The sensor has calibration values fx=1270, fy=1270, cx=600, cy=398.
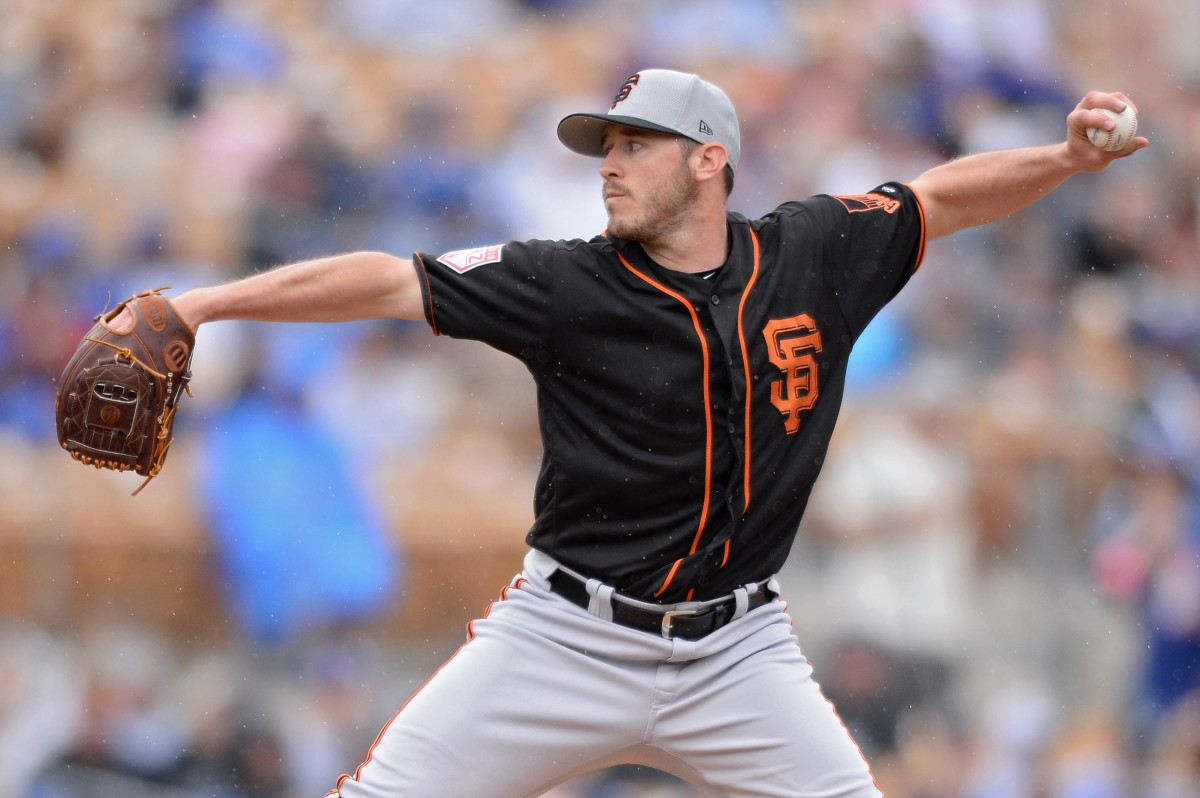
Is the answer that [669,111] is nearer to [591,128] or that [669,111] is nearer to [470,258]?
[591,128]

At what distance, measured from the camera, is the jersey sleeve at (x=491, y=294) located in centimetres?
274

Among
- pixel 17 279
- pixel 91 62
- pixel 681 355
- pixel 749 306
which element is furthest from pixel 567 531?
pixel 91 62

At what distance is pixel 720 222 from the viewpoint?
301cm

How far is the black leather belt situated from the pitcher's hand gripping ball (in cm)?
93

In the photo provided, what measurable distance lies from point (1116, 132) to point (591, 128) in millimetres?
1201

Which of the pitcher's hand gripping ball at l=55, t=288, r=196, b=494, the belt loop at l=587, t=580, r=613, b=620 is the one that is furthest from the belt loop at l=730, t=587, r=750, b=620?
the pitcher's hand gripping ball at l=55, t=288, r=196, b=494

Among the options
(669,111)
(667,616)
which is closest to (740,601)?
(667,616)

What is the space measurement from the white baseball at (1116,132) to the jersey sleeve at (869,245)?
42 cm

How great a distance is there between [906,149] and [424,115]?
8.80ft

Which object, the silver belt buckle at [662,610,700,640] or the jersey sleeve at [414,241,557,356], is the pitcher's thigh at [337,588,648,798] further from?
the jersey sleeve at [414,241,557,356]

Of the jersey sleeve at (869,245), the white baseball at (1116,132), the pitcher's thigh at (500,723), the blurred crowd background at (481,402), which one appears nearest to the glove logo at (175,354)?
the pitcher's thigh at (500,723)

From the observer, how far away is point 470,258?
9.16 feet

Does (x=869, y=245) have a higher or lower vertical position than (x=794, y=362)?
higher

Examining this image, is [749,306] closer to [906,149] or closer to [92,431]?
[92,431]
